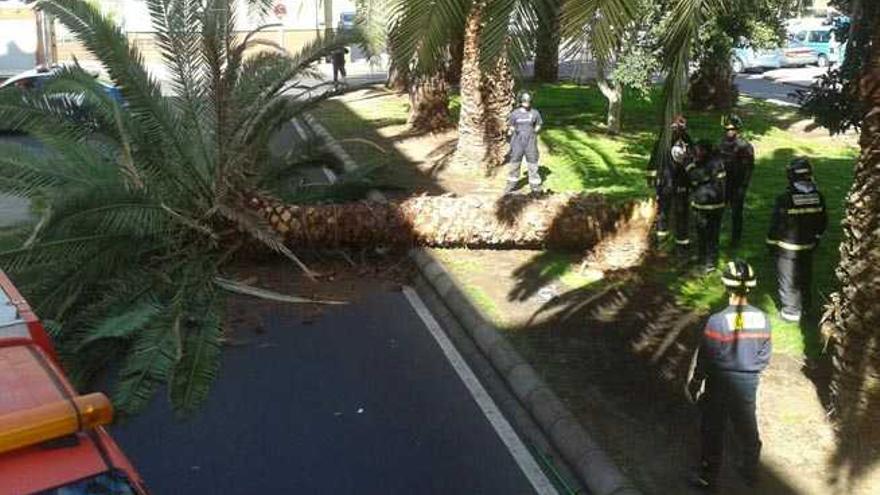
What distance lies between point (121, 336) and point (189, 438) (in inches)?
45.7

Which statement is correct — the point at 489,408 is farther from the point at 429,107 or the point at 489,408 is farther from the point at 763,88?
the point at 763,88

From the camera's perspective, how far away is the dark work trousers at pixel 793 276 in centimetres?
895

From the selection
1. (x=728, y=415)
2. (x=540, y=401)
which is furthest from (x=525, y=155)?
(x=728, y=415)

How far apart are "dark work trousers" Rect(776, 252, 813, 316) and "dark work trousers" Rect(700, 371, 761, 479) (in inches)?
130

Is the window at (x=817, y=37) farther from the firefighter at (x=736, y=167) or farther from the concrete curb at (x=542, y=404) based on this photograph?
the concrete curb at (x=542, y=404)

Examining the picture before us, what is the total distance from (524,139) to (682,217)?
3.63 m

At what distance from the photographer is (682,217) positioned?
11.3m

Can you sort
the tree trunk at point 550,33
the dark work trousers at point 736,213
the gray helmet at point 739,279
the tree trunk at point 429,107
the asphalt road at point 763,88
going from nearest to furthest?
the tree trunk at point 550,33 → the gray helmet at point 739,279 → the dark work trousers at point 736,213 → the tree trunk at point 429,107 → the asphalt road at point 763,88

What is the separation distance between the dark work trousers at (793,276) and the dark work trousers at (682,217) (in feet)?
7.28

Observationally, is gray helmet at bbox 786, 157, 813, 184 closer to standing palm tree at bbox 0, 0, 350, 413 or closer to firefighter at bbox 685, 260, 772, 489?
firefighter at bbox 685, 260, 772, 489

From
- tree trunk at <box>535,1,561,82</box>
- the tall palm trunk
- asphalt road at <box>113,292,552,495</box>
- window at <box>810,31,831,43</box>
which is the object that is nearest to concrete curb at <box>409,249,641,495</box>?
asphalt road at <box>113,292,552,495</box>

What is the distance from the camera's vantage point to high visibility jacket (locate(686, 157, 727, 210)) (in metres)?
10.7

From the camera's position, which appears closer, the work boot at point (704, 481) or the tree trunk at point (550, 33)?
the tree trunk at point (550, 33)

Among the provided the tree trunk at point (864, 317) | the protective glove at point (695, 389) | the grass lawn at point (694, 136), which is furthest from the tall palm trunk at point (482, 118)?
the protective glove at point (695, 389)
